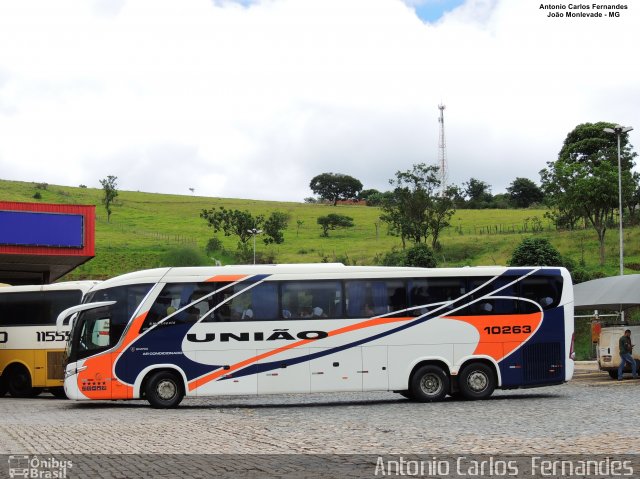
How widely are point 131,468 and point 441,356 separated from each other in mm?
11987

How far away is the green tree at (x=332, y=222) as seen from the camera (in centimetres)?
10389

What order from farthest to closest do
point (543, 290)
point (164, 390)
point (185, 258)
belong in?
point (185, 258) → point (543, 290) → point (164, 390)

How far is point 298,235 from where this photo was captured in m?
103

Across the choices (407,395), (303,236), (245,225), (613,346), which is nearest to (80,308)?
(407,395)

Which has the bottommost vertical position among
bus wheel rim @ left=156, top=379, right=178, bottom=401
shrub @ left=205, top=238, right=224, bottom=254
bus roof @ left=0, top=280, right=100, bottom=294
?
bus wheel rim @ left=156, top=379, right=178, bottom=401

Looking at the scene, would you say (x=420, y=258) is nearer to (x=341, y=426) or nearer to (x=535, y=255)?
(x=535, y=255)

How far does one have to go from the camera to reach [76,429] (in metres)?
15.9

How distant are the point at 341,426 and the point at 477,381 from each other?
6870mm

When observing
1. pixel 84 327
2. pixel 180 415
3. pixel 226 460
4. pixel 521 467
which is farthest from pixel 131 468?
pixel 84 327

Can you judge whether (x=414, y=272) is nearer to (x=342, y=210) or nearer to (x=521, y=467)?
(x=521, y=467)

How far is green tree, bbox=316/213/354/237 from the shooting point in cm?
10389

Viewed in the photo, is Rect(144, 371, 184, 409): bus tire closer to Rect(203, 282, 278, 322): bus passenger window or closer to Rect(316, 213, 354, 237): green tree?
Rect(203, 282, 278, 322): bus passenger window

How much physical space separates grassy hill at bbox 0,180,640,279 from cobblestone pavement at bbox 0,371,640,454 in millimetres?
40653

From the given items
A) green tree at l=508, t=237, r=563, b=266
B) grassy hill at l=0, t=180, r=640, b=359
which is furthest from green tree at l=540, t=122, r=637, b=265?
green tree at l=508, t=237, r=563, b=266
